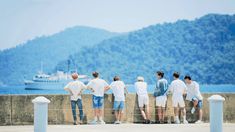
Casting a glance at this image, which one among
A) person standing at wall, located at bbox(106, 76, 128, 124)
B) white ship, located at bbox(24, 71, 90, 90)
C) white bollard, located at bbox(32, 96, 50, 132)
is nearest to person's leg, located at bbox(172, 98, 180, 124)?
person standing at wall, located at bbox(106, 76, 128, 124)

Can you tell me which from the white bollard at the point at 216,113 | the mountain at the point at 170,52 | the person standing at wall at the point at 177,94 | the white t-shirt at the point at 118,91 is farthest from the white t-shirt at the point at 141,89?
the mountain at the point at 170,52

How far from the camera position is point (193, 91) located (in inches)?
609

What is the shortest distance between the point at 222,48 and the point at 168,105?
123 metres

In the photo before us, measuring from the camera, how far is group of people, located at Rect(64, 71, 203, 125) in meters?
14.9

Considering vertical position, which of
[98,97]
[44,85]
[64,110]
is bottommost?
[44,85]

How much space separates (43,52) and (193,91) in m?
121

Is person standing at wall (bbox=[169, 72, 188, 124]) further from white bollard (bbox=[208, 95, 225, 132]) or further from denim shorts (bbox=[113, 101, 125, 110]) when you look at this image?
white bollard (bbox=[208, 95, 225, 132])

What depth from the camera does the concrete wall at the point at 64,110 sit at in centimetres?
1487

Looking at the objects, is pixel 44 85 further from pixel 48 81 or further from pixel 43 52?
pixel 43 52

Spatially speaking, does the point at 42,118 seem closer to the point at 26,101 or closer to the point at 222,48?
the point at 26,101

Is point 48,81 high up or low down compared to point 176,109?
up

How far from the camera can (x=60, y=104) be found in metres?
15.2

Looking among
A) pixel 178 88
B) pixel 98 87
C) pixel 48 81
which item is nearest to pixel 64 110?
pixel 98 87

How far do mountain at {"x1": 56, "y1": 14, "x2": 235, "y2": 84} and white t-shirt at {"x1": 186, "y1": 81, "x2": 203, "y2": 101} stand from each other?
11613 centimetres
